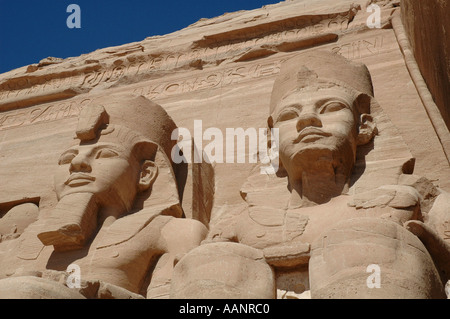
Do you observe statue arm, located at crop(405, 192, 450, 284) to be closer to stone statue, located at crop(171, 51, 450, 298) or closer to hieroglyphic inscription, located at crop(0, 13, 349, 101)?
stone statue, located at crop(171, 51, 450, 298)

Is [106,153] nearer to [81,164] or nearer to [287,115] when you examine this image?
[81,164]

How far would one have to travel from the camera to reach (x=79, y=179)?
445 centimetres

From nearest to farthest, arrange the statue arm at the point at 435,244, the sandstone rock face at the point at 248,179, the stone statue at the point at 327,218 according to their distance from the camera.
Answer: the stone statue at the point at 327,218
the sandstone rock face at the point at 248,179
the statue arm at the point at 435,244

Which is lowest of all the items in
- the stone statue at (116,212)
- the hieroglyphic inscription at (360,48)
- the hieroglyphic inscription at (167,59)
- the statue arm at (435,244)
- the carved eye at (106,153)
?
the statue arm at (435,244)

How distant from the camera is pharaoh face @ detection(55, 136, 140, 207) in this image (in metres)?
4.43

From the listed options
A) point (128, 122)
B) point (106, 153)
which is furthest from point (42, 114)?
point (106, 153)

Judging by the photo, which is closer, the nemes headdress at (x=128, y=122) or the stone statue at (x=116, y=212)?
the stone statue at (x=116, y=212)

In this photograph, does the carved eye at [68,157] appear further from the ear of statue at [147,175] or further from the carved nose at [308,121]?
the carved nose at [308,121]

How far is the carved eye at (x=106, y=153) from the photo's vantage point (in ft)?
15.0

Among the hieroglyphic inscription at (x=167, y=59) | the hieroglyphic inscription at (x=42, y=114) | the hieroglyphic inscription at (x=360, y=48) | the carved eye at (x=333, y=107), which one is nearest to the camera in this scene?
the carved eye at (x=333, y=107)

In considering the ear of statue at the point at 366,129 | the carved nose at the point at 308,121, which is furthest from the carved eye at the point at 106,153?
the ear of statue at the point at 366,129

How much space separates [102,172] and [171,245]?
752 mm
